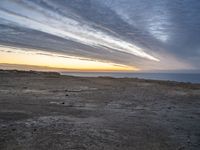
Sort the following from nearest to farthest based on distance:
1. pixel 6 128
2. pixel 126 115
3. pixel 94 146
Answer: pixel 94 146
pixel 6 128
pixel 126 115

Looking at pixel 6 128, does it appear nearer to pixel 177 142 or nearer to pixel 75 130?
pixel 75 130

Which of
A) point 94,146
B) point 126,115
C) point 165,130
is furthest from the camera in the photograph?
point 126,115

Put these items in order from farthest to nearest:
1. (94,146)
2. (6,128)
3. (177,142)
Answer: (6,128), (177,142), (94,146)

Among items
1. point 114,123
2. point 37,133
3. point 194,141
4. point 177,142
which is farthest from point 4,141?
point 194,141

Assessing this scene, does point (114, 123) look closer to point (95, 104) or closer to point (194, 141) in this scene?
point (194, 141)

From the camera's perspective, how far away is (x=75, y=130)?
9008 millimetres

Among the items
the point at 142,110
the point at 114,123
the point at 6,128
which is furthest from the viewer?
the point at 142,110

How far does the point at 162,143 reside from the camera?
313 inches

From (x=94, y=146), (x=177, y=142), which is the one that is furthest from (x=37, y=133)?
(x=177, y=142)

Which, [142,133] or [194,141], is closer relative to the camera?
[194,141]

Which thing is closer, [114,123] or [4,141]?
[4,141]

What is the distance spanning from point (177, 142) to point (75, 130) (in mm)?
3663

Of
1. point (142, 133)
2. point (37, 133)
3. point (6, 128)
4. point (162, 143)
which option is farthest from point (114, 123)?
point (6, 128)

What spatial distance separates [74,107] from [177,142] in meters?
6.79
